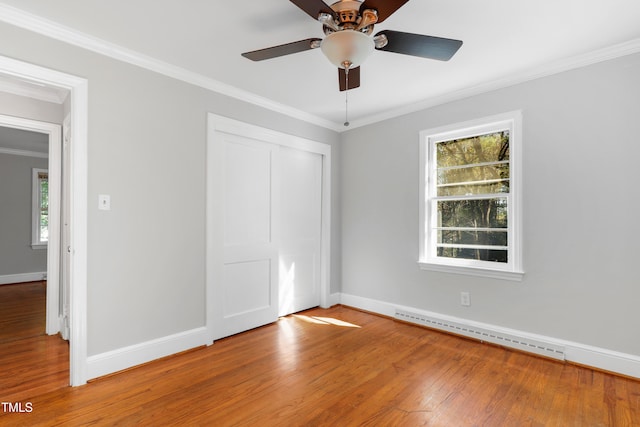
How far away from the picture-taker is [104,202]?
2.42 m

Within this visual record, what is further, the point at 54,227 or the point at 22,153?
the point at 22,153

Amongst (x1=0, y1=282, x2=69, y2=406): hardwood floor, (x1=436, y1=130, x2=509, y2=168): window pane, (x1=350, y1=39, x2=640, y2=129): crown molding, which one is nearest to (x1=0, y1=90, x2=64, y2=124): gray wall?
(x1=0, y1=282, x2=69, y2=406): hardwood floor

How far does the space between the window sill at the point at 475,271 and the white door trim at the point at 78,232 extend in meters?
3.09

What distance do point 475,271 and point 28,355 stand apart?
4.11m

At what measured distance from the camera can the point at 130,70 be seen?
8.41 feet

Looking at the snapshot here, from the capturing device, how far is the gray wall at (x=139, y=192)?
93.0 inches

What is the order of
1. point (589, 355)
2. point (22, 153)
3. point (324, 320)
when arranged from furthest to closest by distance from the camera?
point (22, 153) → point (324, 320) → point (589, 355)

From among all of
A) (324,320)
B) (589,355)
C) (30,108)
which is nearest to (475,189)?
(589,355)

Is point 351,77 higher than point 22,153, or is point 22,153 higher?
point 22,153

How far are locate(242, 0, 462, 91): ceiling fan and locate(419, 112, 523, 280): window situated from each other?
158 centimetres

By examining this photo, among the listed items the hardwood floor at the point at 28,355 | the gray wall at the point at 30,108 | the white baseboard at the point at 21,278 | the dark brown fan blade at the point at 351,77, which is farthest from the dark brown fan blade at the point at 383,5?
the white baseboard at the point at 21,278

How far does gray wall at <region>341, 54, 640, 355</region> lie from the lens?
7.95 feet

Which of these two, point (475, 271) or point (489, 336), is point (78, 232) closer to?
point (475, 271)

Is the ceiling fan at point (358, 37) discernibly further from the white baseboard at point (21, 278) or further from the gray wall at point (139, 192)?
the white baseboard at point (21, 278)
